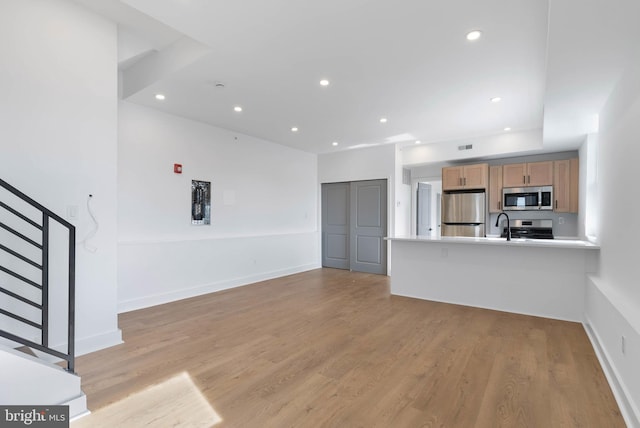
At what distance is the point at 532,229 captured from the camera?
580cm

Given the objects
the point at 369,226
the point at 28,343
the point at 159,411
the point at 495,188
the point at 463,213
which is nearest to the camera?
the point at 28,343

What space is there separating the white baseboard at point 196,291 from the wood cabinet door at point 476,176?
3.98 m

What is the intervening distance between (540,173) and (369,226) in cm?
330

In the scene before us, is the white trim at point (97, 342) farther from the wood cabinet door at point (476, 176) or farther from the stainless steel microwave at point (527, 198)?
the stainless steel microwave at point (527, 198)

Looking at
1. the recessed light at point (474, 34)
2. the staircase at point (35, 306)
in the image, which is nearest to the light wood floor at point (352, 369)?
the staircase at point (35, 306)

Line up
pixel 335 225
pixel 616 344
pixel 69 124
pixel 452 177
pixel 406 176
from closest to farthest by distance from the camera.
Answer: pixel 616 344 < pixel 69 124 < pixel 452 177 < pixel 406 176 < pixel 335 225

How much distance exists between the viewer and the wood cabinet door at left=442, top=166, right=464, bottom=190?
620 cm

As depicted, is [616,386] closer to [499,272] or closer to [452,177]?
[499,272]

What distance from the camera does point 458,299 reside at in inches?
175

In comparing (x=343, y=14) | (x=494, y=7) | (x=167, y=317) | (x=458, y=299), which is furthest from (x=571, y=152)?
(x=167, y=317)

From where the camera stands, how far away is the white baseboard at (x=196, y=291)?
13.8 ft

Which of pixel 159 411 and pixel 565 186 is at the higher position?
pixel 565 186

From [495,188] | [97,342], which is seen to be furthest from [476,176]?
[97,342]

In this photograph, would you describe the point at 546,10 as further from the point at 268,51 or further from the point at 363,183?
the point at 363,183
